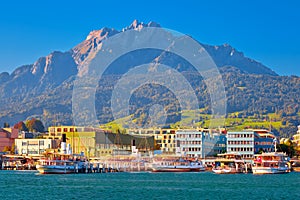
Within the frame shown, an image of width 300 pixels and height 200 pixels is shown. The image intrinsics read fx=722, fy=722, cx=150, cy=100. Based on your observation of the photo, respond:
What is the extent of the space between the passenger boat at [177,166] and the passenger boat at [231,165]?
19.0ft

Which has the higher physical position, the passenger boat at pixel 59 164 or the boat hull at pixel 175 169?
the passenger boat at pixel 59 164

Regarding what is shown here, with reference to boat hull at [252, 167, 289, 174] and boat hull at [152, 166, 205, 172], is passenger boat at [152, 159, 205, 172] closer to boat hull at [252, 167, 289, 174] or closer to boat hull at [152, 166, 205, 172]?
→ boat hull at [152, 166, 205, 172]

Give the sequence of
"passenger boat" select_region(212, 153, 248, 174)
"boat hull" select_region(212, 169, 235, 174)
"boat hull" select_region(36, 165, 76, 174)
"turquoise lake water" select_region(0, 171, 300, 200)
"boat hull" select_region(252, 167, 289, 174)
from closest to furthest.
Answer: "turquoise lake water" select_region(0, 171, 300, 200) → "boat hull" select_region(36, 165, 76, 174) → "boat hull" select_region(252, 167, 289, 174) → "boat hull" select_region(212, 169, 235, 174) → "passenger boat" select_region(212, 153, 248, 174)

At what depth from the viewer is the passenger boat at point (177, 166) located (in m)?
181

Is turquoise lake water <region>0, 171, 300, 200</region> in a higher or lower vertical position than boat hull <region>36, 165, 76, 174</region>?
lower

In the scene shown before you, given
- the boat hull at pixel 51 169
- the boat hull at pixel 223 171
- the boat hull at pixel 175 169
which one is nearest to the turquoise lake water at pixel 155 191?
the boat hull at pixel 51 169

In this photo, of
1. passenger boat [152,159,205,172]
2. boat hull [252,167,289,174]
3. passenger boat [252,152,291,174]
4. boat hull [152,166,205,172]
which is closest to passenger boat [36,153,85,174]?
boat hull [152,166,205,172]

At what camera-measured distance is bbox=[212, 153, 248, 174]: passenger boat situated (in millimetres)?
168375

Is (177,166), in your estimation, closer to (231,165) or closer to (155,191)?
(231,165)

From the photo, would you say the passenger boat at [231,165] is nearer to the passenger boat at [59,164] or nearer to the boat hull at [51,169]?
the passenger boat at [59,164]

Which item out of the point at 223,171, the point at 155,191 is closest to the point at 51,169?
the point at 223,171

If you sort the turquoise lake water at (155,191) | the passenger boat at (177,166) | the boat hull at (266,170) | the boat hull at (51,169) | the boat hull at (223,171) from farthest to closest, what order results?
the passenger boat at (177,166) → the boat hull at (223,171) → the boat hull at (266,170) → the boat hull at (51,169) → the turquoise lake water at (155,191)

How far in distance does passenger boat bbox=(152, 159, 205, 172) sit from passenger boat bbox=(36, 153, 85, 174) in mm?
22834

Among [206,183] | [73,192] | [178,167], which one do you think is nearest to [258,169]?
[178,167]
